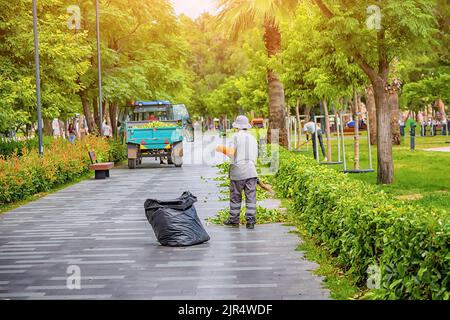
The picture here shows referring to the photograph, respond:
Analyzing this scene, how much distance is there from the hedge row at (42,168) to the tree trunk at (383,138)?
8.01 metres

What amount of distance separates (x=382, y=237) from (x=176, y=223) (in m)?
4.19

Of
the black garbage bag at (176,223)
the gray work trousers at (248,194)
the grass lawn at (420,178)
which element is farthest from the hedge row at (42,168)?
Answer: the grass lawn at (420,178)

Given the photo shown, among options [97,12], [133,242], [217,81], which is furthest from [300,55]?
[217,81]

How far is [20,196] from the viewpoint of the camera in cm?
1769

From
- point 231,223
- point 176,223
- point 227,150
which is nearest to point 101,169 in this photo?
point 231,223

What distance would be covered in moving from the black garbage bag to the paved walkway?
0.51ft

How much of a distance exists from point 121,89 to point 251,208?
22.6 meters

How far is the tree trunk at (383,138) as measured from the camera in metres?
17.7

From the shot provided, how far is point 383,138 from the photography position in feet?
59.2

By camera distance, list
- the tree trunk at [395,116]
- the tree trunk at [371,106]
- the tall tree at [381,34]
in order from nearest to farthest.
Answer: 1. the tall tree at [381,34]
2. the tree trunk at [371,106]
3. the tree trunk at [395,116]

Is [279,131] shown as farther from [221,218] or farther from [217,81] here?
[217,81]

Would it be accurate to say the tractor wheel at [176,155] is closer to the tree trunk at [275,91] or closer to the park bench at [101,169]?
the tree trunk at [275,91]

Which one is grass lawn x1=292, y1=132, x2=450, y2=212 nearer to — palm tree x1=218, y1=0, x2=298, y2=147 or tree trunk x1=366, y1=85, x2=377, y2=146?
palm tree x1=218, y1=0, x2=298, y2=147

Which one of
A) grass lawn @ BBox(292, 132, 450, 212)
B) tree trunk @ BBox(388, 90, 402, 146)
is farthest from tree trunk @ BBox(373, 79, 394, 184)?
tree trunk @ BBox(388, 90, 402, 146)
